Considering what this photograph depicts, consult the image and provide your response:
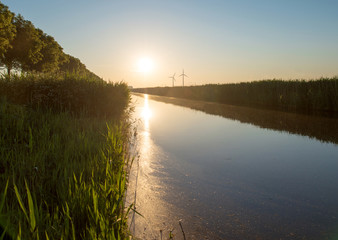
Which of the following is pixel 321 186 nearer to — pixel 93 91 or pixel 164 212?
pixel 164 212

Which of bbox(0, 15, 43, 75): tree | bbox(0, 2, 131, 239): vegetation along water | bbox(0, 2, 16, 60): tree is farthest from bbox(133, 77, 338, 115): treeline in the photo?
bbox(0, 15, 43, 75): tree

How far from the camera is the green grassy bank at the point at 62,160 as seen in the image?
2.21m

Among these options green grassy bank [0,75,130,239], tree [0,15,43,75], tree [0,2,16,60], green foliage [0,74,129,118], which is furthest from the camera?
tree [0,15,43,75]

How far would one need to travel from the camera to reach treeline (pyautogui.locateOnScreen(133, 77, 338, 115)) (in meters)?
16.3

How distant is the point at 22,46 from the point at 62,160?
109ft

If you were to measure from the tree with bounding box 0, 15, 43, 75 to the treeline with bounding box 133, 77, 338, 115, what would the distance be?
88.4 ft

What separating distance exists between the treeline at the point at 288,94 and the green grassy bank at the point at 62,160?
581 inches

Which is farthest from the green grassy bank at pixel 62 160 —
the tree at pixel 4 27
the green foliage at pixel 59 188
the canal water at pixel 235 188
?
the tree at pixel 4 27

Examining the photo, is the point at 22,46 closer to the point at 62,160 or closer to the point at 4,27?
the point at 4,27

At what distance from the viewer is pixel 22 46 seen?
30.0 metres

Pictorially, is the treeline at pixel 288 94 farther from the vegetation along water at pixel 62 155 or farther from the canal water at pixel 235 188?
the vegetation along water at pixel 62 155

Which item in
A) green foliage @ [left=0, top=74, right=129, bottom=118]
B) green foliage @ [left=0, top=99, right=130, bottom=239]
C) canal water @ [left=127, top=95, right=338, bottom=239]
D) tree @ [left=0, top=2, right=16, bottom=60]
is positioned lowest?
canal water @ [left=127, top=95, right=338, bottom=239]

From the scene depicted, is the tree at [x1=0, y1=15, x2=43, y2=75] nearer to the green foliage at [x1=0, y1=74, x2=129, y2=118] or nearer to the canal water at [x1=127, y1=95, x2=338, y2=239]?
the green foliage at [x1=0, y1=74, x2=129, y2=118]

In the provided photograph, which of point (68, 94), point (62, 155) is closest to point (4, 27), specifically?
point (68, 94)
